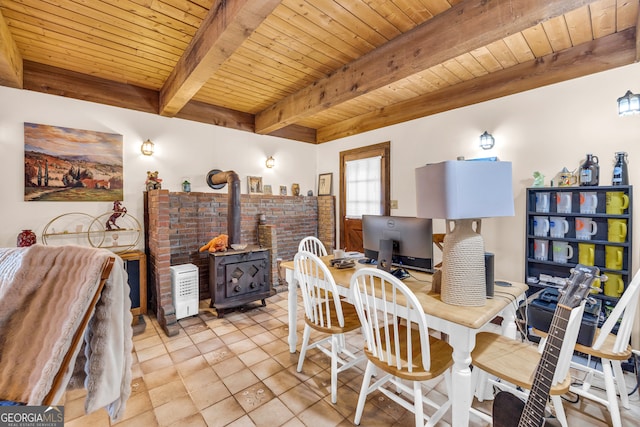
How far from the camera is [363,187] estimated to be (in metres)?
4.51

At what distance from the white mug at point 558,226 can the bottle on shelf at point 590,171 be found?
366 mm

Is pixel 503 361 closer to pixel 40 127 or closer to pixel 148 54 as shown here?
pixel 148 54

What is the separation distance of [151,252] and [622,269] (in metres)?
4.54

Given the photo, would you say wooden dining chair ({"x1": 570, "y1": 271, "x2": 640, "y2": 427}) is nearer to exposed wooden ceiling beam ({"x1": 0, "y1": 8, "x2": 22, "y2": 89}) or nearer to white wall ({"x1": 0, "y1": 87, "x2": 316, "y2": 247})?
white wall ({"x1": 0, "y1": 87, "x2": 316, "y2": 247})

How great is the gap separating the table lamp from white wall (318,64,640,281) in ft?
5.49

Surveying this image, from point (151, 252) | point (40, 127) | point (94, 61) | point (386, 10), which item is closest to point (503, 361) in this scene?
point (386, 10)

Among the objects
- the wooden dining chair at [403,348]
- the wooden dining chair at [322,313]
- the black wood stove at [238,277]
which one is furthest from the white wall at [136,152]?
the wooden dining chair at [403,348]

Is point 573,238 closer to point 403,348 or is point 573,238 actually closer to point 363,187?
point 403,348

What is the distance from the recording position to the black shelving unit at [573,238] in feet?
7.47

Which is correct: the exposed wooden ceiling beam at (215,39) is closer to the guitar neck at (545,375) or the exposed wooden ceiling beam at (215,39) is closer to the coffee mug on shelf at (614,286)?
the guitar neck at (545,375)

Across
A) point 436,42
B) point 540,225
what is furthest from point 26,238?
point 540,225

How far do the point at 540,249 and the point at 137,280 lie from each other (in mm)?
4221

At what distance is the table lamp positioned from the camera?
144cm

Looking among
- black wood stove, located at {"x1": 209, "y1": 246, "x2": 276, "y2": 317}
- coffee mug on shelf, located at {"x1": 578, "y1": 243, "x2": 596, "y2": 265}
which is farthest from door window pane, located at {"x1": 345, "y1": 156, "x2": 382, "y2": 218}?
coffee mug on shelf, located at {"x1": 578, "y1": 243, "x2": 596, "y2": 265}
